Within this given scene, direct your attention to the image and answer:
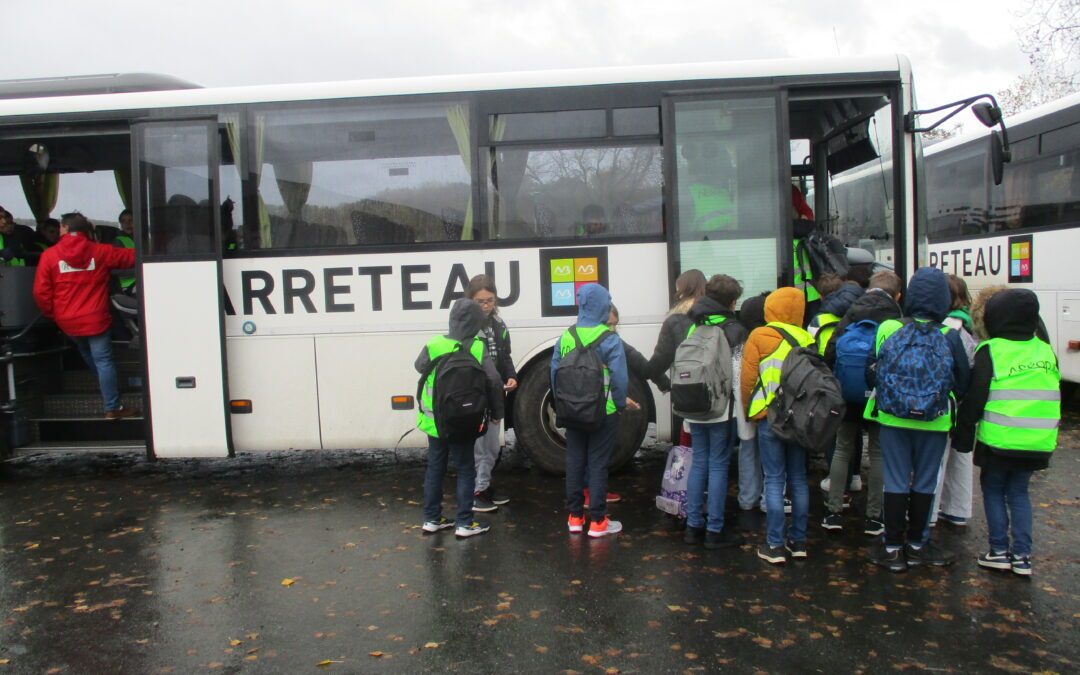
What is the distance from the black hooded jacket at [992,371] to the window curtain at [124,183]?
8159 mm

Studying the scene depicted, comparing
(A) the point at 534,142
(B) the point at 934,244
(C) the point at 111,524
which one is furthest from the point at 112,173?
(B) the point at 934,244

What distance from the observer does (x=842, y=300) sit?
19.8ft

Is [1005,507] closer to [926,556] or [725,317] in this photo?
[926,556]

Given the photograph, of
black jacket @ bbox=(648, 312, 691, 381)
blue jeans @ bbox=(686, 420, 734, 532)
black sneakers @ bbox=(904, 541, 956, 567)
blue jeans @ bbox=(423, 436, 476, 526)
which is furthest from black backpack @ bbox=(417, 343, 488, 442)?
black sneakers @ bbox=(904, 541, 956, 567)

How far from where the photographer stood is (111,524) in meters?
6.50

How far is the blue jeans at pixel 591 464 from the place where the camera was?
5.75m

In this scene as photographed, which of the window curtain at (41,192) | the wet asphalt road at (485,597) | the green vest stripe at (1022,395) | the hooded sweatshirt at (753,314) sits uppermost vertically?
the window curtain at (41,192)

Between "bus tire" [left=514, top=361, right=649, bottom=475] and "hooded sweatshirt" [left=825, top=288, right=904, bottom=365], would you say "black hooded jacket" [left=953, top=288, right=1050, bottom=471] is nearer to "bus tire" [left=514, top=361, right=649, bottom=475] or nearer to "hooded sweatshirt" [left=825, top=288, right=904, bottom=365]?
"hooded sweatshirt" [left=825, top=288, right=904, bottom=365]

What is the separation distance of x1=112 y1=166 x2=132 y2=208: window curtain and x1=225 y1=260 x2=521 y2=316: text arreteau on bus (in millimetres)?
2714

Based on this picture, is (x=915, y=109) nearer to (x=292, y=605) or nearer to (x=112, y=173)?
(x=292, y=605)

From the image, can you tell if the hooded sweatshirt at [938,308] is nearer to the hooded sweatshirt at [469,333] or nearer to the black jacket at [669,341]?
the black jacket at [669,341]

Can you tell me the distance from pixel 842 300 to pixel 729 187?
146 centimetres

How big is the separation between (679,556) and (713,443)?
751 mm

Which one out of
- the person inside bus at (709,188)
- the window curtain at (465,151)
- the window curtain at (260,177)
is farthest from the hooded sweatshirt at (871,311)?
the window curtain at (260,177)
